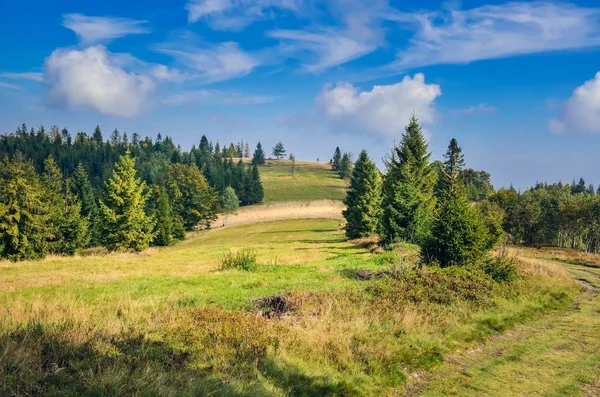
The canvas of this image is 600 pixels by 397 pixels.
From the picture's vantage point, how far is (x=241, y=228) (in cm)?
8575

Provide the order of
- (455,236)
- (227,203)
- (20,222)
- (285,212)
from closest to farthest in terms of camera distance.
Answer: (455,236)
(20,222)
(227,203)
(285,212)

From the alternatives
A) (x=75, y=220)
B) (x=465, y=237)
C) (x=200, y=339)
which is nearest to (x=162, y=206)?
(x=75, y=220)

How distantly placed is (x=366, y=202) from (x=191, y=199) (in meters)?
53.6

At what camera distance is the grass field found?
696cm

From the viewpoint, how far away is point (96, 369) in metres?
6.94

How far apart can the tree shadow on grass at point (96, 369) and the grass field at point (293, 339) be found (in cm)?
3

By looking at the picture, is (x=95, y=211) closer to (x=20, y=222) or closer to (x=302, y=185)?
(x=20, y=222)

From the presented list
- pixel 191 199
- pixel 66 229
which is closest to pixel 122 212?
pixel 66 229

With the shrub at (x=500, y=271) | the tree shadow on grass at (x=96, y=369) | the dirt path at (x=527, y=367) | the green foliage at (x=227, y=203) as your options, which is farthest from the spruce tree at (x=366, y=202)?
the green foliage at (x=227, y=203)

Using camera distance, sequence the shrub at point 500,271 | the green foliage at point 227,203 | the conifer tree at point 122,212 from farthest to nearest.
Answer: the green foliage at point 227,203
the conifer tree at point 122,212
the shrub at point 500,271

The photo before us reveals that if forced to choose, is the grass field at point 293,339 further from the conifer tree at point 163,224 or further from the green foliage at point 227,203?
the green foliage at point 227,203

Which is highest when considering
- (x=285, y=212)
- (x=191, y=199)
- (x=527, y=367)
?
(x=191, y=199)

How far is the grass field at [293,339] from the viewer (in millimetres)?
6957

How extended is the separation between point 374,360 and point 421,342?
7.45 feet
